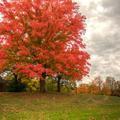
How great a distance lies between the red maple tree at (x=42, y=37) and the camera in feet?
159

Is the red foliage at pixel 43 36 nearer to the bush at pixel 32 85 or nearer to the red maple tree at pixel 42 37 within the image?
the red maple tree at pixel 42 37

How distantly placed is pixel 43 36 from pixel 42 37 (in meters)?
0.29

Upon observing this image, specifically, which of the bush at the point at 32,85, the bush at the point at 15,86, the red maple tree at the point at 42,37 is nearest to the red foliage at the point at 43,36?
the red maple tree at the point at 42,37

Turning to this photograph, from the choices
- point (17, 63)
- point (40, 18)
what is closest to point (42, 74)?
point (17, 63)

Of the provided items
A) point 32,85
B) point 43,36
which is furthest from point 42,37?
point 32,85

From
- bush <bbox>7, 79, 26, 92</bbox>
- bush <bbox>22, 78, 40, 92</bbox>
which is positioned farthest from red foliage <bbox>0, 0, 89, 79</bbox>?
bush <bbox>22, 78, 40, 92</bbox>

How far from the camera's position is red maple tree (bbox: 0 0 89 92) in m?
48.4

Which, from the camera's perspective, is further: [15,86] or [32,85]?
[32,85]

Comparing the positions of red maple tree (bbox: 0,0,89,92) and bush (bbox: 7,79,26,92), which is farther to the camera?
bush (bbox: 7,79,26,92)

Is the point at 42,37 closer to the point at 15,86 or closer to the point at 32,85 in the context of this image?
the point at 15,86

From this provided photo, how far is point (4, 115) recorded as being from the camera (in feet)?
92.6

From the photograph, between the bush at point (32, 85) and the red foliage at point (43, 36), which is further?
the bush at point (32, 85)

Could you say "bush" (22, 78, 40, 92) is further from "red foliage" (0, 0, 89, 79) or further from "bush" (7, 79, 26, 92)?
"red foliage" (0, 0, 89, 79)

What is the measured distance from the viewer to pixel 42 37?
161 ft
